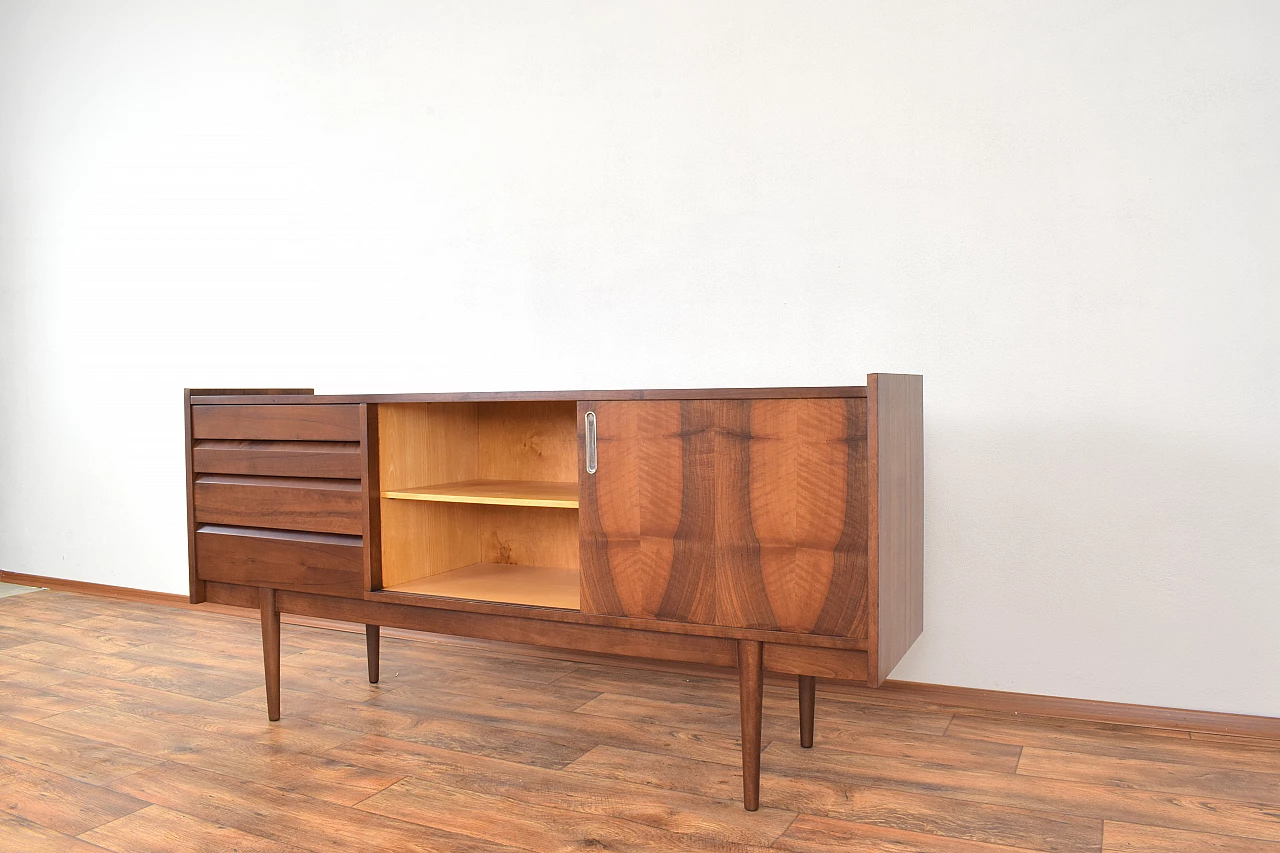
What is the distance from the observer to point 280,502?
7.14 ft

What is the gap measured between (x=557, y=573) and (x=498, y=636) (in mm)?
392

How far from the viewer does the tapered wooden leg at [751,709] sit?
5.60ft

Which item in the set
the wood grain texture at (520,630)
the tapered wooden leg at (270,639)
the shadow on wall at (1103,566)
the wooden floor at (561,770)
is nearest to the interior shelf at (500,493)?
the wood grain texture at (520,630)

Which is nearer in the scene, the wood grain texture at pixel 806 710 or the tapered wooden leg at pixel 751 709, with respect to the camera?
the tapered wooden leg at pixel 751 709

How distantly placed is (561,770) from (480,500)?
0.58 meters

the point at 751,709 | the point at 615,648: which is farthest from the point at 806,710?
the point at 615,648

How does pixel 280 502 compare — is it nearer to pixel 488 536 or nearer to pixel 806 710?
pixel 488 536

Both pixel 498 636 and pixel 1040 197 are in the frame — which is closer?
pixel 498 636

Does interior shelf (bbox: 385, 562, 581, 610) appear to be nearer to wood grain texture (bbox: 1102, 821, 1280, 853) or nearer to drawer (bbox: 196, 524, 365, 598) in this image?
drawer (bbox: 196, 524, 365, 598)

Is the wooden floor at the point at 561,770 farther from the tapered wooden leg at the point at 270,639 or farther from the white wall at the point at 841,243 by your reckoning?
the white wall at the point at 841,243

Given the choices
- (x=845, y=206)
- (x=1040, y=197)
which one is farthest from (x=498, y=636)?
(x=1040, y=197)

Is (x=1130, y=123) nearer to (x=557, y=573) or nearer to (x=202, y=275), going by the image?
(x=557, y=573)

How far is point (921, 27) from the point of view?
7.37 ft

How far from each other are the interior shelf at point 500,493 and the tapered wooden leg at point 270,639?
1.39 ft
